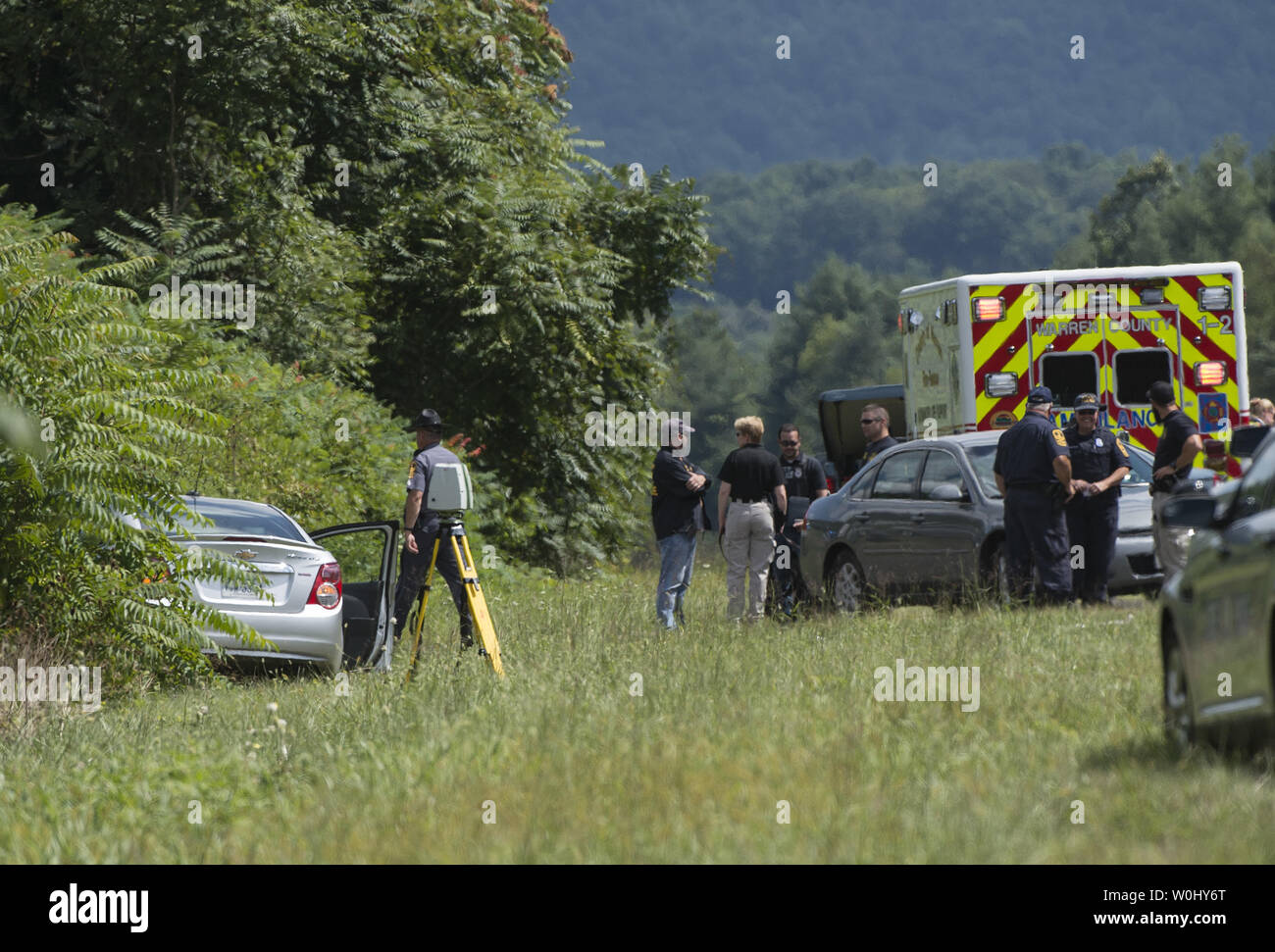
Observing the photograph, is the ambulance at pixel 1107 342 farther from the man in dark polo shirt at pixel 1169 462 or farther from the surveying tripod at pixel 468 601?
the surveying tripod at pixel 468 601

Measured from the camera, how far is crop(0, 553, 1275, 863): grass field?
216 inches

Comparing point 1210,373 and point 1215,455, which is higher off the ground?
point 1210,373

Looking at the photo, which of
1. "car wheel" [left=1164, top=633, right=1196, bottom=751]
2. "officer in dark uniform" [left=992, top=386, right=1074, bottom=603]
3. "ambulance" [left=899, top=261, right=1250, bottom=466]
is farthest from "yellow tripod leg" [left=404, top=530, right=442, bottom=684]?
"ambulance" [left=899, top=261, right=1250, bottom=466]

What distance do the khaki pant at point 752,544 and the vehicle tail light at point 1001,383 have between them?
11.0ft

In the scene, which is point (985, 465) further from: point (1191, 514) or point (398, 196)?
point (398, 196)

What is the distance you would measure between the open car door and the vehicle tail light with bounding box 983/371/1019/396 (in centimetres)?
583

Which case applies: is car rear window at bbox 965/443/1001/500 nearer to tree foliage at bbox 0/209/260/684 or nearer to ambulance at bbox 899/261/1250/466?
ambulance at bbox 899/261/1250/466

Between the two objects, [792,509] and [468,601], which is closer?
[468,601]

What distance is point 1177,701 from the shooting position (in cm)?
685

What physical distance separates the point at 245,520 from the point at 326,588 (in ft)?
3.23

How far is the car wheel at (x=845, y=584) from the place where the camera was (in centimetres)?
1417

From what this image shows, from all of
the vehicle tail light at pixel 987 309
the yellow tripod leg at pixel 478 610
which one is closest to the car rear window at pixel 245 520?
the yellow tripod leg at pixel 478 610

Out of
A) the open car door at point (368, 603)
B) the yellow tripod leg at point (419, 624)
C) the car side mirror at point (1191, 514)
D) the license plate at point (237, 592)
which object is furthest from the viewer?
the open car door at point (368, 603)

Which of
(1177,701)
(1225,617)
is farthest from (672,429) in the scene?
(1225,617)
